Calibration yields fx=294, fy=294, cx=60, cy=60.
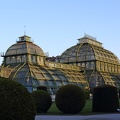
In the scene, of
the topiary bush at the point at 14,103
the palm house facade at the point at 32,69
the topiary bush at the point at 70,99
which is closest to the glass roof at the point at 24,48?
the palm house facade at the point at 32,69

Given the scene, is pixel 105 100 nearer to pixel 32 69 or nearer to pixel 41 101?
pixel 41 101

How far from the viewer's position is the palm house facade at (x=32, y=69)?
6544cm

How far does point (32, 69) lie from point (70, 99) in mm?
42317

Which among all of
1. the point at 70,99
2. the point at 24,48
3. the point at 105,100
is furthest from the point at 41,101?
the point at 24,48

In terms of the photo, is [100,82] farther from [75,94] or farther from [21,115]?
[21,115]

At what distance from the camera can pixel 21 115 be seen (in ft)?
37.2

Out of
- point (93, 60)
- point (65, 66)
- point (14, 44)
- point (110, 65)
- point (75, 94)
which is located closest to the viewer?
point (75, 94)

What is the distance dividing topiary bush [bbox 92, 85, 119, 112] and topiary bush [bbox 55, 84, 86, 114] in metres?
2.58

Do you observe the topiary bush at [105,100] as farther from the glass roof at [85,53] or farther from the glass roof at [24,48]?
the glass roof at [85,53]

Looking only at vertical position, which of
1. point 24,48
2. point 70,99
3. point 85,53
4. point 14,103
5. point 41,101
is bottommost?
point 41,101

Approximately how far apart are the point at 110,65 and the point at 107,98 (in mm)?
74159

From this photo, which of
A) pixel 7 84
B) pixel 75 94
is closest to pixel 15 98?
pixel 7 84

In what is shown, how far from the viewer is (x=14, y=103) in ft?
36.9

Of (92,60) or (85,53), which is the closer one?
(92,60)
